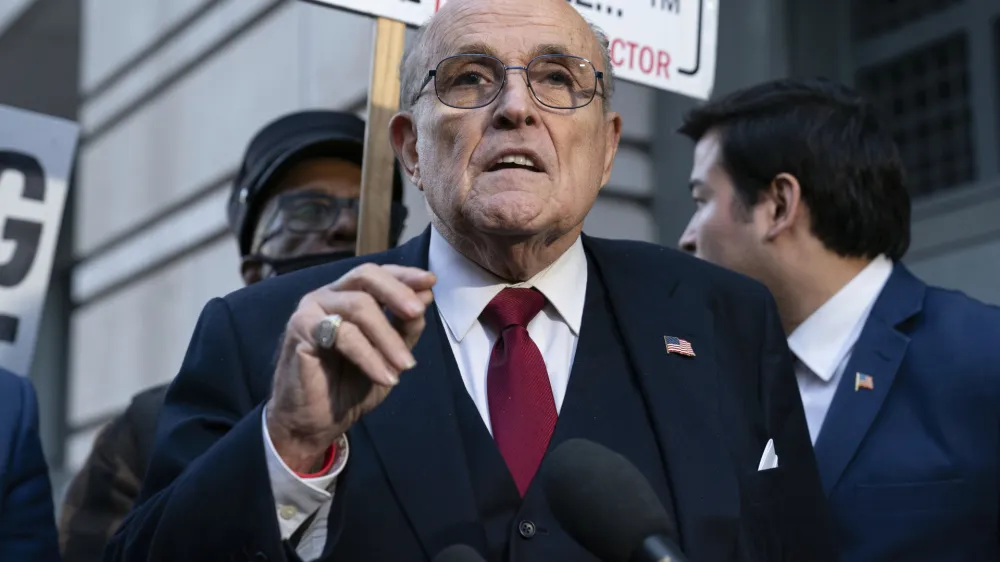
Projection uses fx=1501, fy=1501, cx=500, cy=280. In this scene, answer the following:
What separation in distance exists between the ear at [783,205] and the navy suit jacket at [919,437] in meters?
0.42

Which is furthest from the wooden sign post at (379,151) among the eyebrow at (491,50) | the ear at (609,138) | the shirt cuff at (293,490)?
the shirt cuff at (293,490)

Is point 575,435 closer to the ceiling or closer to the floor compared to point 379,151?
closer to the floor

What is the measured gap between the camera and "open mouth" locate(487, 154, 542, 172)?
2.89 meters

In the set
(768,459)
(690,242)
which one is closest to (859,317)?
(690,242)

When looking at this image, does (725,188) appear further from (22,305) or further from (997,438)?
(22,305)

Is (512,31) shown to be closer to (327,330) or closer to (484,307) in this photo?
(484,307)

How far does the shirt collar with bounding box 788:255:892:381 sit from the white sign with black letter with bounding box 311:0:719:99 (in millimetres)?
691

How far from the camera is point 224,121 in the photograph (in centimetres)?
823

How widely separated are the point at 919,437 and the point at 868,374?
0.22 meters

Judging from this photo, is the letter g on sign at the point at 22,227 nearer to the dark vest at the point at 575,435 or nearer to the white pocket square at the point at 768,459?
the dark vest at the point at 575,435

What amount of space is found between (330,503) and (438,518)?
0.23 m

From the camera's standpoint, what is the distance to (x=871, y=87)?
6.77m

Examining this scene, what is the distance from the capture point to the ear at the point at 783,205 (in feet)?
14.3

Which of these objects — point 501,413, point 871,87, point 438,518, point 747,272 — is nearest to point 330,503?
point 438,518
